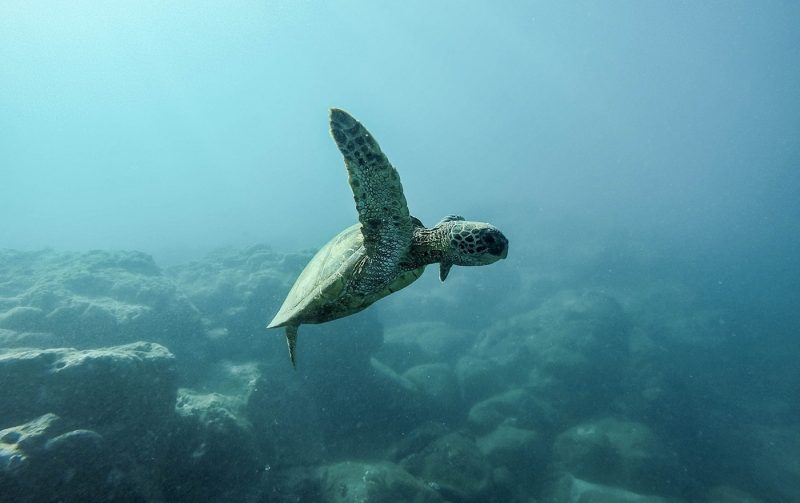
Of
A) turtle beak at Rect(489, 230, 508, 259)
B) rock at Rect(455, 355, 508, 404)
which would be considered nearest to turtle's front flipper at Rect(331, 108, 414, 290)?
turtle beak at Rect(489, 230, 508, 259)

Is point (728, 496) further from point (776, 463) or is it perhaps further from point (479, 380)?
point (479, 380)

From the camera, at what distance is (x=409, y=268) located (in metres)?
4.50

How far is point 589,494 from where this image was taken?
34.1 feet

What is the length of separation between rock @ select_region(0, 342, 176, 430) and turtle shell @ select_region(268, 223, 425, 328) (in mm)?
4589

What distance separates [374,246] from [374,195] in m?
0.69

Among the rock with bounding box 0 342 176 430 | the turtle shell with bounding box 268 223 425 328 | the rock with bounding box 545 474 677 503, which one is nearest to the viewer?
the turtle shell with bounding box 268 223 425 328

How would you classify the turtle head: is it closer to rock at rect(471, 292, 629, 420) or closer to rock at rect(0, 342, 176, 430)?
rock at rect(0, 342, 176, 430)

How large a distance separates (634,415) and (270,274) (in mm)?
16841

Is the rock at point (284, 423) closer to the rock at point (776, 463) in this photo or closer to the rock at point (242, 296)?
the rock at point (242, 296)

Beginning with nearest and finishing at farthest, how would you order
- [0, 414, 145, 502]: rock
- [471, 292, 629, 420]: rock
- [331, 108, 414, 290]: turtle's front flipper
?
[331, 108, 414, 290]: turtle's front flipper → [0, 414, 145, 502]: rock → [471, 292, 629, 420]: rock

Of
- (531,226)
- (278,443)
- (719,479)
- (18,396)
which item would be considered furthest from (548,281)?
(18,396)

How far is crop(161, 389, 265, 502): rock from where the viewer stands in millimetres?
7320

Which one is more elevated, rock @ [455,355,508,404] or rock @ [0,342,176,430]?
rock @ [0,342,176,430]

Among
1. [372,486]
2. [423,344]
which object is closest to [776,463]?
[423,344]
